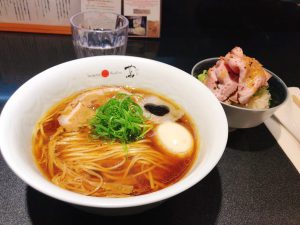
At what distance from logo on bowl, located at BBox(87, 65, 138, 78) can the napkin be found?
657 millimetres

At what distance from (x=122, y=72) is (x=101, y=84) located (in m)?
0.11

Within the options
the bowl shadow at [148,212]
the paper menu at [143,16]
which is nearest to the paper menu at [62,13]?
the paper menu at [143,16]

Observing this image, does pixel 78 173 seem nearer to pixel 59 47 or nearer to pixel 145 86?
pixel 145 86

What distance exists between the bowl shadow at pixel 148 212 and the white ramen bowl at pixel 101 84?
13 cm

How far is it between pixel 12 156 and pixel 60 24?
4.24 ft

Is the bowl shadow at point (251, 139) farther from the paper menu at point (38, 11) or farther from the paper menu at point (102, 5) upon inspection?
the paper menu at point (38, 11)

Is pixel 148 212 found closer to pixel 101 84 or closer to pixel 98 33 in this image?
pixel 101 84

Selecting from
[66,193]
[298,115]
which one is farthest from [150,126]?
[298,115]

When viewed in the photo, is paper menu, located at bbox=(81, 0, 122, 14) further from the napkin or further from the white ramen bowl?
the napkin

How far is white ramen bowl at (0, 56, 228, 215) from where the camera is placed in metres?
0.75

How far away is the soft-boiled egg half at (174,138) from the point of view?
1.11 meters

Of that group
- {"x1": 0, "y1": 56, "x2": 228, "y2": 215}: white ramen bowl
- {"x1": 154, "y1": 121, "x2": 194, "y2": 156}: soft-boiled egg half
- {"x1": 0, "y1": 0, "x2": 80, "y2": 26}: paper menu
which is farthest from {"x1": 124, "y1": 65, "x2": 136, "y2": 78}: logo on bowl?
{"x1": 0, "y1": 0, "x2": 80, "y2": 26}: paper menu

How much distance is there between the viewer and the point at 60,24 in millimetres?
1900

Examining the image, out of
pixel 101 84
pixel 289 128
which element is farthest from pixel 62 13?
pixel 289 128
